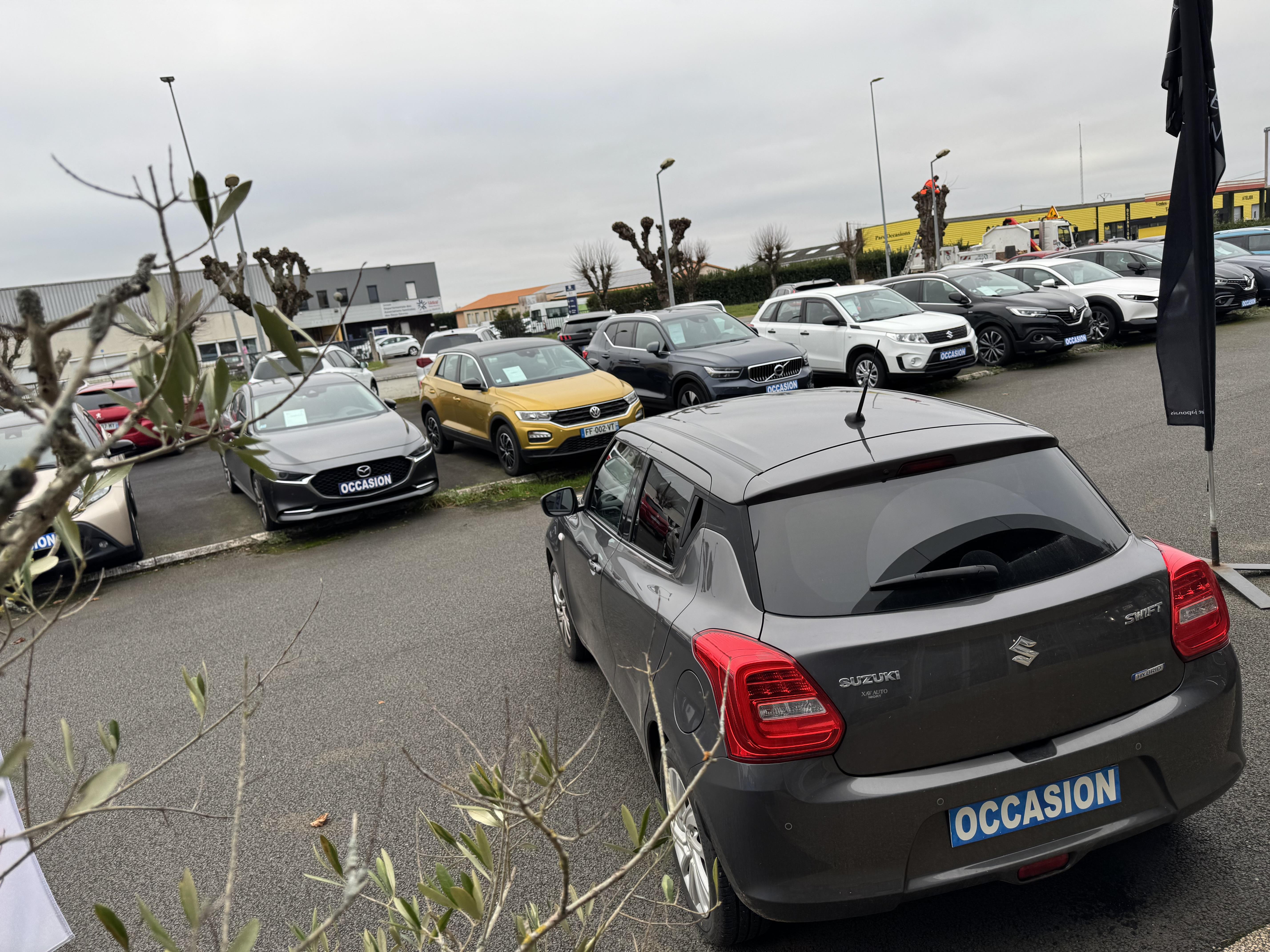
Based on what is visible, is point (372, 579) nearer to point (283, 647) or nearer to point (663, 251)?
point (283, 647)

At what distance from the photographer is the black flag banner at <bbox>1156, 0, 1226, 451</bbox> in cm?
465

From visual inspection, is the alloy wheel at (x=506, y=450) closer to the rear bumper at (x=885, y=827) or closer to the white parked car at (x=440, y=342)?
the white parked car at (x=440, y=342)

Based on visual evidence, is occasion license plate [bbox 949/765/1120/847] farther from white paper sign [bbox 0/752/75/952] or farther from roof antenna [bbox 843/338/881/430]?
white paper sign [bbox 0/752/75/952]

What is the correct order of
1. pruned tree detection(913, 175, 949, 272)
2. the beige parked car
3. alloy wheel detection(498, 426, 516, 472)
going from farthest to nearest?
1. pruned tree detection(913, 175, 949, 272)
2. alloy wheel detection(498, 426, 516, 472)
3. the beige parked car

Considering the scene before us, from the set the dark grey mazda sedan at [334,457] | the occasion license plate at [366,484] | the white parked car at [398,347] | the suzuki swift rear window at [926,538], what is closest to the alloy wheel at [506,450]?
the dark grey mazda sedan at [334,457]

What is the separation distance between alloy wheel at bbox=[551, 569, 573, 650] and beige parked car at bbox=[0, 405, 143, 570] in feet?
14.8

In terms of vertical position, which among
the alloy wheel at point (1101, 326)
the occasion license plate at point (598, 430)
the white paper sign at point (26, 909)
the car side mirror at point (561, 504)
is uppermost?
the car side mirror at point (561, 504)

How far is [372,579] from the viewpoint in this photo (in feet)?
25.0

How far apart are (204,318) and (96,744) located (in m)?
4.80

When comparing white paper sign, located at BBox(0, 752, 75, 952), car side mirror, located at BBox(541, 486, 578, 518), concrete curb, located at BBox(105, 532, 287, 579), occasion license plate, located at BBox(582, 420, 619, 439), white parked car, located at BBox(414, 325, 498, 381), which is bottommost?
concrete curb, located at BBox(105, 532, 287, 579)

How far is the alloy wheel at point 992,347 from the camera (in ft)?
51.5

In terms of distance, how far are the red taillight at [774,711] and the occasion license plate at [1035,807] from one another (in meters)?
0.42

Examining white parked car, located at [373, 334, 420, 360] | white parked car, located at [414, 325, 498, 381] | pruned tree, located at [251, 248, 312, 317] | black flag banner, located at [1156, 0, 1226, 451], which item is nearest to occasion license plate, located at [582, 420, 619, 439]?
black flag banner, located at [1156, 0, 1226, 451]

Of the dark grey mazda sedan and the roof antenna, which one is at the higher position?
the roof antenna
